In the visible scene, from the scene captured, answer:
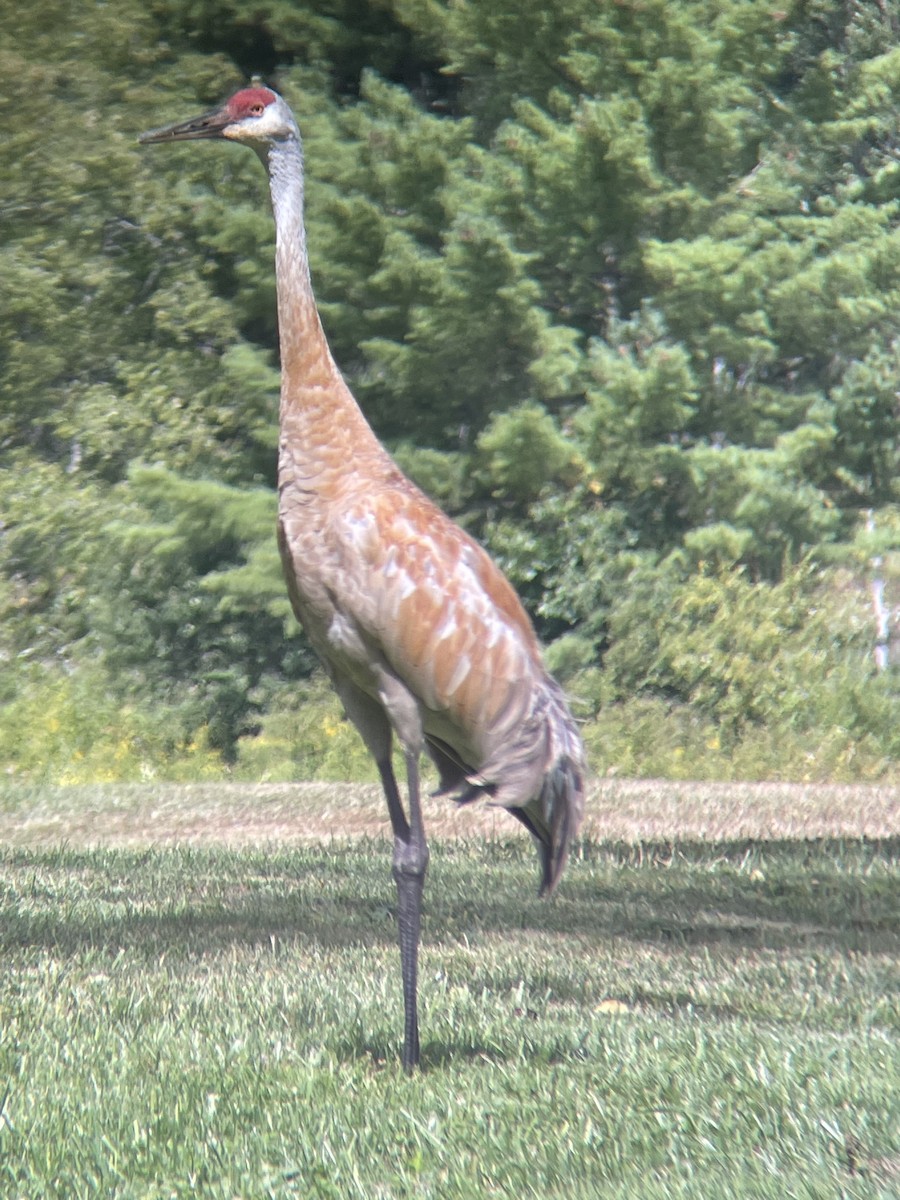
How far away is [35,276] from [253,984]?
12.4 meters

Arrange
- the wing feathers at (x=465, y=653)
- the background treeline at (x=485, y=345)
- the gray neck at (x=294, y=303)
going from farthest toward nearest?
1. the background treeline at (x=485, y=345)
2. the gray neck at (x=294, y=303)
3. the wing feathers at (x=465, y=653)

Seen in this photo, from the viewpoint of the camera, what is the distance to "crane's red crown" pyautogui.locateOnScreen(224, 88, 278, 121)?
5.18 meters

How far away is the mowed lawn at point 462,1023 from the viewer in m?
3.39

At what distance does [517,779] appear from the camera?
15.4 ft

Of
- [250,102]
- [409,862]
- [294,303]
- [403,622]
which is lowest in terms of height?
[409,862]

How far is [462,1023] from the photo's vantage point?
4.58 metres

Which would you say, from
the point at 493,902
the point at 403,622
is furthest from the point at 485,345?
the point at 403,622

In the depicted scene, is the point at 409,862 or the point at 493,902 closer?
the point at 409,862

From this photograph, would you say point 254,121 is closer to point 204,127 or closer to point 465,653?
point 204,127

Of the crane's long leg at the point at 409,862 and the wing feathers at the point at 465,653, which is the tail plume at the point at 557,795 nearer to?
the wing feathers at the point at 465,653

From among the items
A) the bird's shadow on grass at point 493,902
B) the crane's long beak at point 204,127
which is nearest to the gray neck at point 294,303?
the crane's long beak at point 204,127

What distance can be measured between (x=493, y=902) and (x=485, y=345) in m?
9.20

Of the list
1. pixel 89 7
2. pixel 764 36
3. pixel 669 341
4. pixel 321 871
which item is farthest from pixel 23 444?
pixel 321 871

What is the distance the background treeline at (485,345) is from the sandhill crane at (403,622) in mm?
8607
